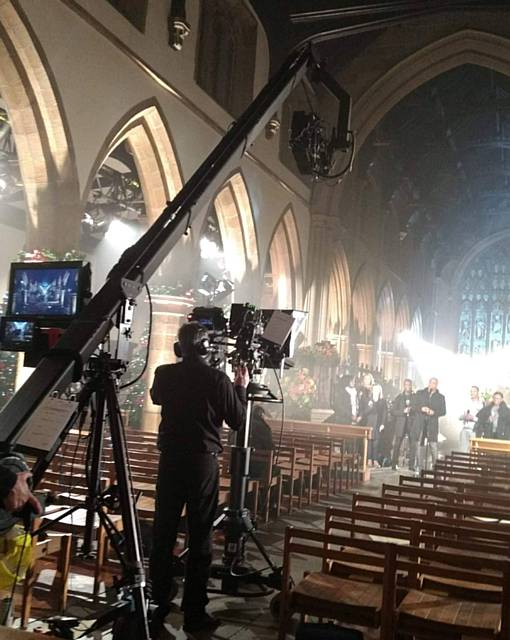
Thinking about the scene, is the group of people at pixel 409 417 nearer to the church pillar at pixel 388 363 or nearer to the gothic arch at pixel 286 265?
the gothic arch at pixel 286 265

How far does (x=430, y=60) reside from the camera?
16.2 m

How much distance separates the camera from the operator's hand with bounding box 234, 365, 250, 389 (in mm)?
4027

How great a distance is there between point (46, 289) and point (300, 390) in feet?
35.6

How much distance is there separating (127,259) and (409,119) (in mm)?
18357

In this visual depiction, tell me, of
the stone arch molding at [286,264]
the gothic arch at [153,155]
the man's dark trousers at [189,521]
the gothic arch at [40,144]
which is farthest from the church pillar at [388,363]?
the man's dark trousers at [189,521]

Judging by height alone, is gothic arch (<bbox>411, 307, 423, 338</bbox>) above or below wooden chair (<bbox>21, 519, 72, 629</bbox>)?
above

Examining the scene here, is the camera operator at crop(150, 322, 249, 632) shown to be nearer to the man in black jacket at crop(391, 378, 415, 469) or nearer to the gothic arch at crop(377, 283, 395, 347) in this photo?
the man in black jacket at crop(391, 378, 415, 469)

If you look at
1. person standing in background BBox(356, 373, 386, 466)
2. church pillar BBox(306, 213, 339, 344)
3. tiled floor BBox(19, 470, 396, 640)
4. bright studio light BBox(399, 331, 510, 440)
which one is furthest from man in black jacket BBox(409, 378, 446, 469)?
bright studio light BBox(399, 331, 510, 440)

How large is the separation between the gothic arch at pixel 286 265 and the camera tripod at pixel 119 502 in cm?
1302

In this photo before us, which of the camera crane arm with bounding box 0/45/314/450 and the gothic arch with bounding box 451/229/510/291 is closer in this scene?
the camera crane arm with bounding box 0/45/314/450

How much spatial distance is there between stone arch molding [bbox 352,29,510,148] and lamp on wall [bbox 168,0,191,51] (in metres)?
7.19

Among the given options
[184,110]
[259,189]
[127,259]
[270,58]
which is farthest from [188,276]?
[127,259]

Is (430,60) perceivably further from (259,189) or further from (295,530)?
(295,530)

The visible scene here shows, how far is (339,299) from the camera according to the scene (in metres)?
20.1
